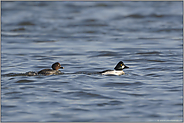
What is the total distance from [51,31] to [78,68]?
9389 mm

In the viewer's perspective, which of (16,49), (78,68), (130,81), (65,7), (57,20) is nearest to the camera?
(130,81)

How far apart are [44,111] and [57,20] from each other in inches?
738

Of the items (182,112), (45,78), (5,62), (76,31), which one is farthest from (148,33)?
(182,112)

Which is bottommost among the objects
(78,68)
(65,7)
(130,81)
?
(130,81)

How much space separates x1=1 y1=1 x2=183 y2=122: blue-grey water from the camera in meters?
10.2

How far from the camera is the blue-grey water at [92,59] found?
33.4 feet

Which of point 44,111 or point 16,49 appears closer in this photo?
point 44,111

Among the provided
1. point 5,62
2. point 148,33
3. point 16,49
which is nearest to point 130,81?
point 5,62

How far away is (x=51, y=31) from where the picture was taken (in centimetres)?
2464

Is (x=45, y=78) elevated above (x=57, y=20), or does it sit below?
below

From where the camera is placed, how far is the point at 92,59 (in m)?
17.7

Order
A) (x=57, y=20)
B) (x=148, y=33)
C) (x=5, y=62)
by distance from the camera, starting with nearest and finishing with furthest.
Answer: (x=5, y=62) → (x=148, y=33) → (x=57, y=20)

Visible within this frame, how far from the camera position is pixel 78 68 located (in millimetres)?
15742

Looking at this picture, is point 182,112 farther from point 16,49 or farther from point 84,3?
point 84,3
